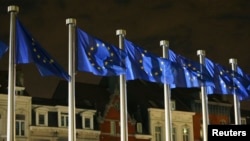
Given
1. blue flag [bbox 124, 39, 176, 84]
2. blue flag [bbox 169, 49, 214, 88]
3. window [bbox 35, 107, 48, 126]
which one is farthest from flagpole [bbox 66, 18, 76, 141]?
window [bbox 35, 107, 48, 126]

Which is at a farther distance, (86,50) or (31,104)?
(31,104)

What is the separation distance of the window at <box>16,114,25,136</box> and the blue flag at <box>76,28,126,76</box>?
98.2ft

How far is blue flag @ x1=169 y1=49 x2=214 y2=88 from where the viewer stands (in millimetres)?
32237

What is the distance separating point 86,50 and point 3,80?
1249 inches

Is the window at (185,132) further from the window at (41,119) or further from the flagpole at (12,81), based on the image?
the flagpole at (12,81)

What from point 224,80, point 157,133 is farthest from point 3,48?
point 157,133

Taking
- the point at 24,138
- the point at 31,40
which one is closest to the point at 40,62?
the point at 31,40

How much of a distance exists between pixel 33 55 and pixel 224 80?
13.1m

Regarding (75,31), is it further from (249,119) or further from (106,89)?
(249,119)

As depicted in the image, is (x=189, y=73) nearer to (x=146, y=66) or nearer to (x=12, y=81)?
(x=146, y=66)

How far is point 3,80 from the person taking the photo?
58000 millimetres

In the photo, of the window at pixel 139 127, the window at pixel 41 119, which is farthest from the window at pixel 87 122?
the window at pixel 139 127

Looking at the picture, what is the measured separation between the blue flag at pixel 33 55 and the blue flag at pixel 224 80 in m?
11.1

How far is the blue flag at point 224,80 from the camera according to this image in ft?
114
